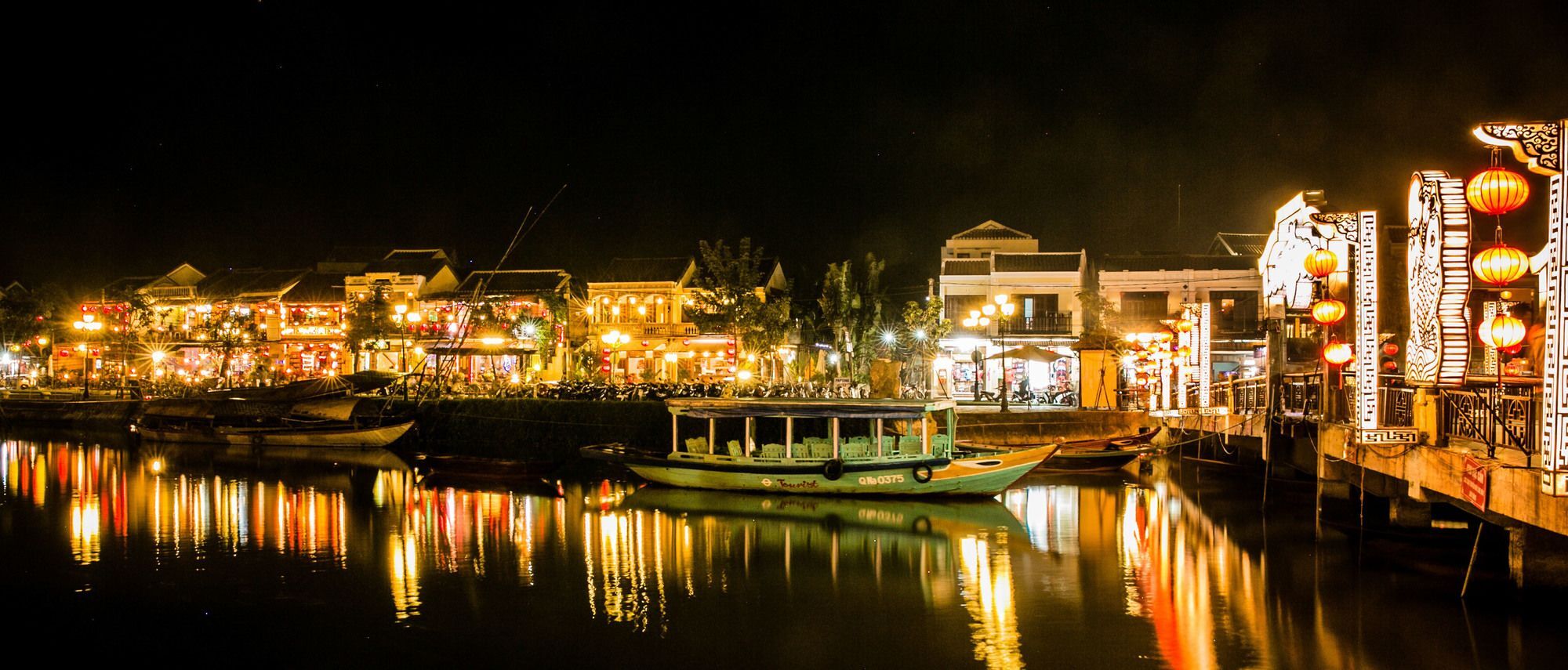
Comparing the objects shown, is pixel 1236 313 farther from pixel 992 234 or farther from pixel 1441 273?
pixel 1441 273

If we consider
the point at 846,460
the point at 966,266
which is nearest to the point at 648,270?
the point at 966,266

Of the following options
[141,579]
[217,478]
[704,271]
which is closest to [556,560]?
→ [141,579]

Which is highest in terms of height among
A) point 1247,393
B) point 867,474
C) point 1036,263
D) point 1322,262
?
point 1036,263

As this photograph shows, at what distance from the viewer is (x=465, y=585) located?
615 inches

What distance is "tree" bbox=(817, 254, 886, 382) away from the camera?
129ft

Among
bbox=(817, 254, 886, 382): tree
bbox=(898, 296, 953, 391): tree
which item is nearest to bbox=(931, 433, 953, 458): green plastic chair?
bbox=(898, 296, 953, 391): tree

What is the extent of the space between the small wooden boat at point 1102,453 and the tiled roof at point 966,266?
13.7 m

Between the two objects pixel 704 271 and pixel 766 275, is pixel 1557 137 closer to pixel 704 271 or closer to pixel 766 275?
pixel 704 271

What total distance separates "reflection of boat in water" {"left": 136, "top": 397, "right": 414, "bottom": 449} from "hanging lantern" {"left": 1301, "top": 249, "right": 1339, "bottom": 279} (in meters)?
28.1

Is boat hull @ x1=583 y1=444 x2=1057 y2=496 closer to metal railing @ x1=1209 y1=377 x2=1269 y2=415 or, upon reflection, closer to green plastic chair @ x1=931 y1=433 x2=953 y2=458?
green plastic chair @ x1=931 y1=433 x2=953 y2=458

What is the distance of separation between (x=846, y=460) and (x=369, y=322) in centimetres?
3041

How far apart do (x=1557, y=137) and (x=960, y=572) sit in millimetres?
9747

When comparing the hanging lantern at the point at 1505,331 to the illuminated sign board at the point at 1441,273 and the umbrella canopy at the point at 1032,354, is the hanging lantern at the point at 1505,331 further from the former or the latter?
the umbrella canopy at the point at 1032,354

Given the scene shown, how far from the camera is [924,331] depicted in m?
37.2
